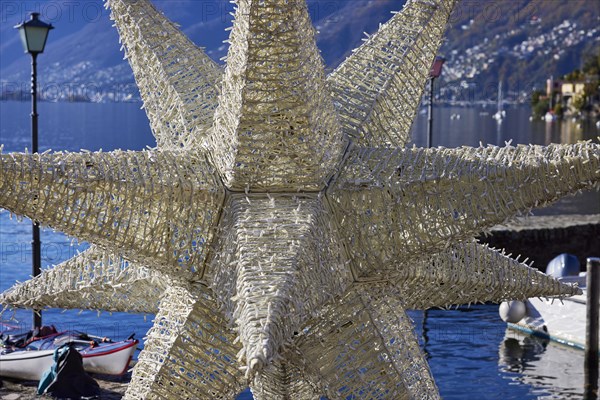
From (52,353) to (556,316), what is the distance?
29.4ft

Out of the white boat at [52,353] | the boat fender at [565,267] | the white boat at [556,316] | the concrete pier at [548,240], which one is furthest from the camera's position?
the concrete pier at [548,240]

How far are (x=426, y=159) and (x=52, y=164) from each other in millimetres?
1958

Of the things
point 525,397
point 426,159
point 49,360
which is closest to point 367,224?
point 426,159

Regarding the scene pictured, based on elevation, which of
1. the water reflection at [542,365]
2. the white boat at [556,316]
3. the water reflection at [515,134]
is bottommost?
the water reflection at [542,365]

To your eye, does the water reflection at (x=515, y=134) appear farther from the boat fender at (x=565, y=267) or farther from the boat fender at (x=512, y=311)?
the boat fender at (x=512, y=311)

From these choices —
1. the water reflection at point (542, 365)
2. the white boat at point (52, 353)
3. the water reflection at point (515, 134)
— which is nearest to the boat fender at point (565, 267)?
the water reflection at point (542, 365)

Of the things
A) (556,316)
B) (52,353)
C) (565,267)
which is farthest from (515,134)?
(52,353)

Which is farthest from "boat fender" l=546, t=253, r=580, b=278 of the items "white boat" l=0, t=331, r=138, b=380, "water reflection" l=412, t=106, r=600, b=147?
"water reflection" l=412, t=106, r=600, b=147

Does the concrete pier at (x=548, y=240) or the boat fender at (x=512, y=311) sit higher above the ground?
the concrete pier at (x=548, y=240)

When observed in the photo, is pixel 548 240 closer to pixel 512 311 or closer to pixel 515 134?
pixel 512 311

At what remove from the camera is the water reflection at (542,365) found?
42.5ft

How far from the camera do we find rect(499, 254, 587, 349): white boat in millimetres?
15242

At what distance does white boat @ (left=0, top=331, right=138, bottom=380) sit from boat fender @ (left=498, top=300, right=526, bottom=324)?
23.4ft

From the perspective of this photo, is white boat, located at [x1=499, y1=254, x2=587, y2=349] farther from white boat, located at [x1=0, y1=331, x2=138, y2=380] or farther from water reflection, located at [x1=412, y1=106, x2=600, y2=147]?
water reflection, located at [x1=412, y1=106, x2=600, y2=147]
